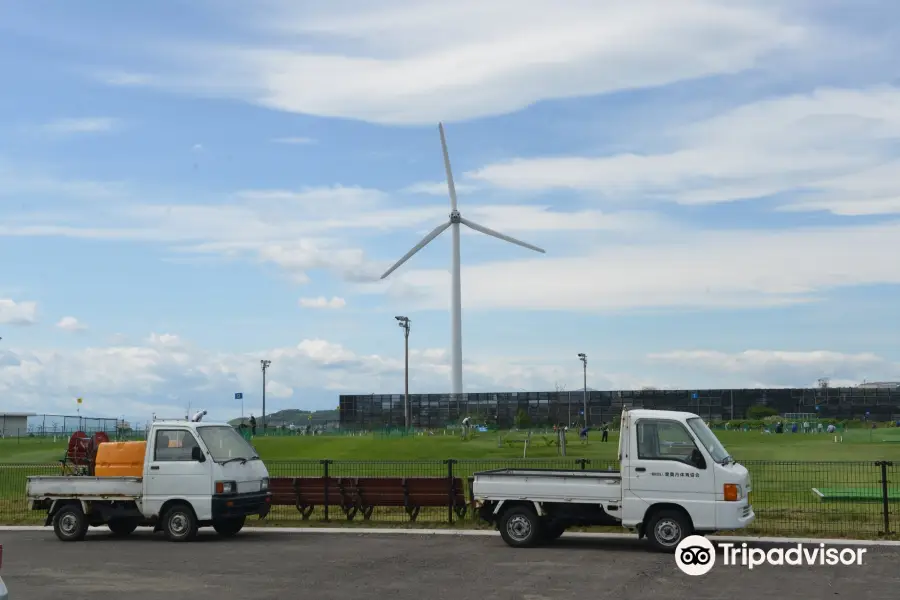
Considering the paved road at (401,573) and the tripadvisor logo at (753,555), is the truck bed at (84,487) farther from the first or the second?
the tripadvisor logo at (753,555)

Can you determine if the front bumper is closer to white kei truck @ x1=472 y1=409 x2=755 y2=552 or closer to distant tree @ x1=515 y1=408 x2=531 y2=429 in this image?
white kei truck @ x1=472 y1=409 x2=755 y2=552

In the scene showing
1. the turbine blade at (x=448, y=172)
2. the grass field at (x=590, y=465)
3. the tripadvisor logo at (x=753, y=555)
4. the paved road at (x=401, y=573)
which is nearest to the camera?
the paved road at (x=401, y=573)

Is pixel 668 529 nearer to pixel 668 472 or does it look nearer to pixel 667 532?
pixel 667 532

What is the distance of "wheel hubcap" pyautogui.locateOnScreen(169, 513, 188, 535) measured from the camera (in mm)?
19297

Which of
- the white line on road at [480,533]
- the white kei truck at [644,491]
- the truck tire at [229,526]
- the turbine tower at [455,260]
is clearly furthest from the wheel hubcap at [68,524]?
the turbine tower at [455,260]

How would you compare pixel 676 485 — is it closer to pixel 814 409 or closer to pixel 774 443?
pixel 774 443

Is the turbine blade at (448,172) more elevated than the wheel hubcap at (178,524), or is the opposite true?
the turbine blade at (448,172)

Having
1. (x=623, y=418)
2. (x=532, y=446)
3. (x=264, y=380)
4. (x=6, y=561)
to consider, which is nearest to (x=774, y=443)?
(x=532, y=446)

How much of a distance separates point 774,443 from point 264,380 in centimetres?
5936

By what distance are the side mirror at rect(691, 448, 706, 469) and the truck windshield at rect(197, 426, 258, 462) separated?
8.08 meters

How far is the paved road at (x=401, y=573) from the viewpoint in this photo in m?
13.4

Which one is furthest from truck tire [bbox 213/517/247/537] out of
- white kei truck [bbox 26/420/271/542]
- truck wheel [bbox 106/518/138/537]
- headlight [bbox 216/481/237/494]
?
truck wheel [bbox 106/518/138/537]

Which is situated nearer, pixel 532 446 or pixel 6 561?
pixel 6 561

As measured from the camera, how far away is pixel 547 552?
56.3 feet
